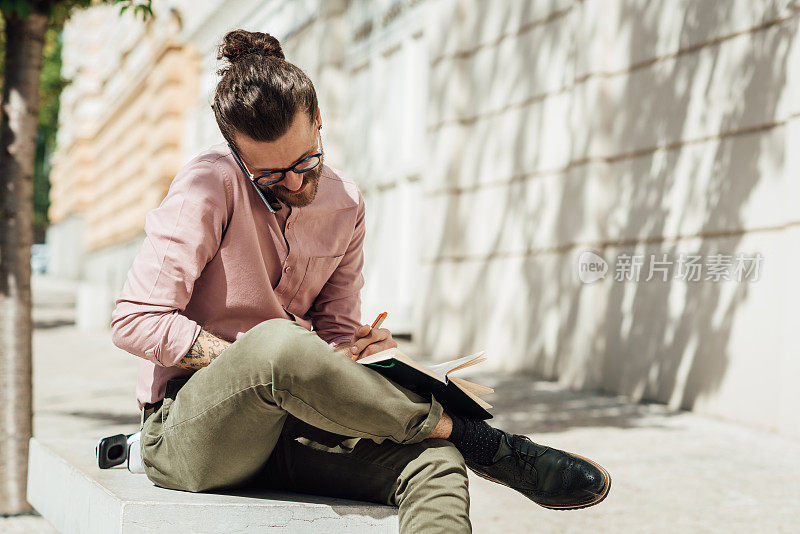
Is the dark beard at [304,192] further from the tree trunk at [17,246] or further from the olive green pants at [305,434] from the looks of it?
the tree trunk at [17,246]

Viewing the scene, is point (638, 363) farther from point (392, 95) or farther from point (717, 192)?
point (392, 95)

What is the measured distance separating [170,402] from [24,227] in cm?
195

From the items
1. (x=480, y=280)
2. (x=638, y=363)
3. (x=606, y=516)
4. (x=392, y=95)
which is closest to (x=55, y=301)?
(x=392, y=95)

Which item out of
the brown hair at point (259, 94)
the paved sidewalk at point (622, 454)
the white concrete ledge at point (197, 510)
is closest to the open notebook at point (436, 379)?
the white concrete ledge at point (197, 510)

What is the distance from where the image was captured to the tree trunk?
4109 mm

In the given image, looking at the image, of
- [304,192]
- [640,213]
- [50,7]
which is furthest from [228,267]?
[640,213]

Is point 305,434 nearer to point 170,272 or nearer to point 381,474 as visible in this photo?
point 381,474

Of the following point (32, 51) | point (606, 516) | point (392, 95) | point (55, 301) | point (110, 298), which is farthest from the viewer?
point (55, 301)

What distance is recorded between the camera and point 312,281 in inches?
117

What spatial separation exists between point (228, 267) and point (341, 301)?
1.69ft

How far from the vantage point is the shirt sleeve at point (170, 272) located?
2.51m

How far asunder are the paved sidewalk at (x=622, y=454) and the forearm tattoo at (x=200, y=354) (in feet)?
5.85

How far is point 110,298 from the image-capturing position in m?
14.8

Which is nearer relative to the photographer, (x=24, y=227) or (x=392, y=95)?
(x=24, y=227)
